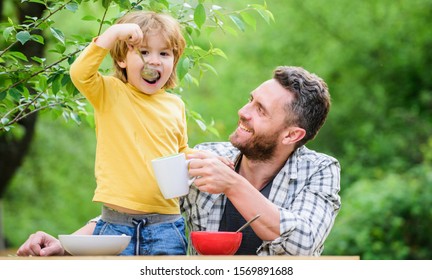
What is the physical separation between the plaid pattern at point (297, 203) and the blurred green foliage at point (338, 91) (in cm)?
804

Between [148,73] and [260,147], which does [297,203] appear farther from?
[148,73]

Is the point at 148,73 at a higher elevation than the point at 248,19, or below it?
below

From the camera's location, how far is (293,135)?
280cm

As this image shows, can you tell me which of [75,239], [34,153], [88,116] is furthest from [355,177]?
[75,239]

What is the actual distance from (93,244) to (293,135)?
0.95 meters

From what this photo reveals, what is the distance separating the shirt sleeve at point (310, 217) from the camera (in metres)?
2.41

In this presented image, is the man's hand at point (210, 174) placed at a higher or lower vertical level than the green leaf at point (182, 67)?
lower

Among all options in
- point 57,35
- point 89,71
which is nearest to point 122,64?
point 89,71

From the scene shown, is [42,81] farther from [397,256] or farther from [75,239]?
[397,256]

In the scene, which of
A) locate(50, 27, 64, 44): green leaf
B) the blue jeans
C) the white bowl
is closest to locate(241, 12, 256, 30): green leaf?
locate(50, 27, 64, 44): green leaf

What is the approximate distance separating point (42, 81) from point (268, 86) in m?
0.74

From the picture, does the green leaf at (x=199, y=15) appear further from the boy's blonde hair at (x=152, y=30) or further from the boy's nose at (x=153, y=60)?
the boy's nose at (x=153, y=60)

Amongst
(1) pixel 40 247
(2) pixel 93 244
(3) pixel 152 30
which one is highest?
(3) pixel 152 30

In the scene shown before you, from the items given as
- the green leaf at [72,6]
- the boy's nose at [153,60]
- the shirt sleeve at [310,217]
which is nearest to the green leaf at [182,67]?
the boy's nose at [153,60]
